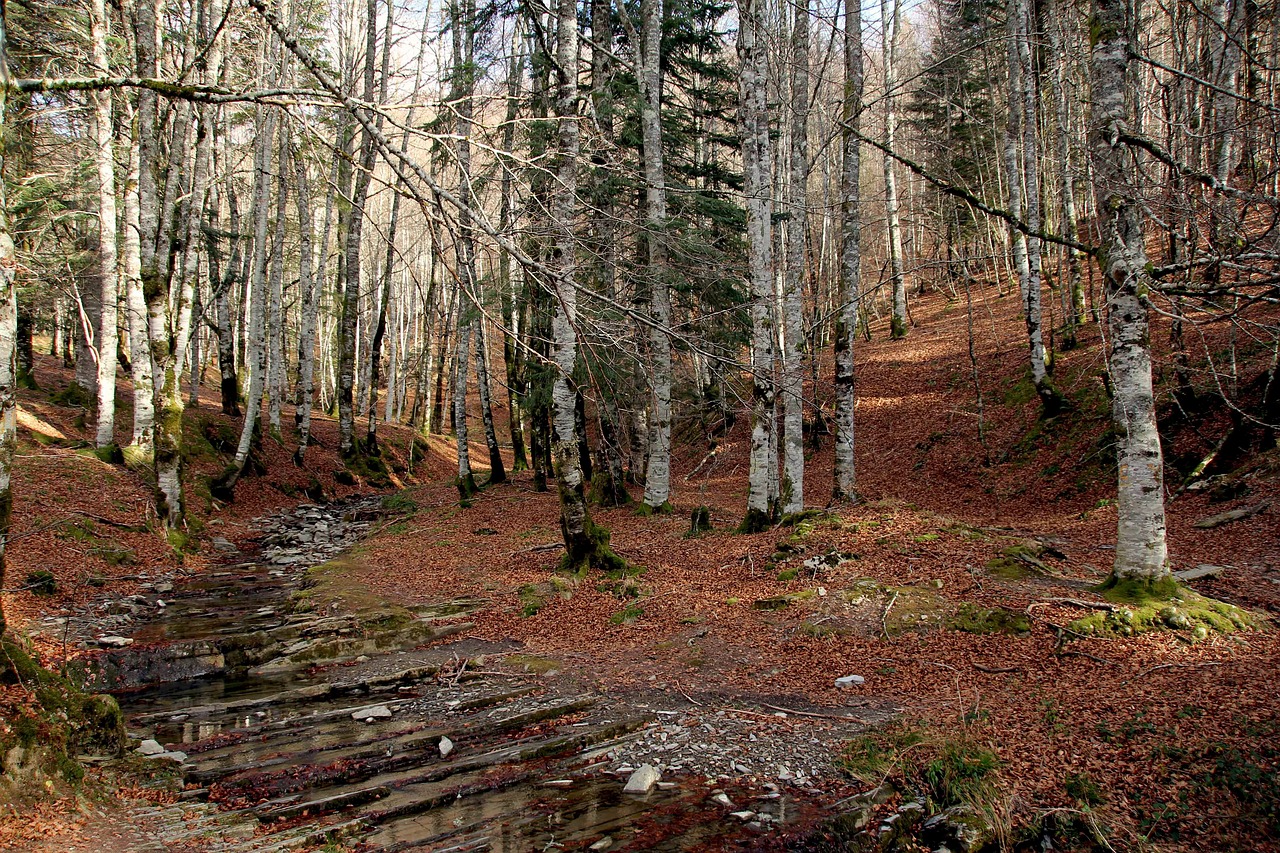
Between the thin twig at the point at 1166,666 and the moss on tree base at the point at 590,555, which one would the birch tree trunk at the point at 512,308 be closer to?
the moss on tree base at the point at 590,555

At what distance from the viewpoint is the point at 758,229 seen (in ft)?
39.0

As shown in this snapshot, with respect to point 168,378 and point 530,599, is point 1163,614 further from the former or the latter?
point 168,378

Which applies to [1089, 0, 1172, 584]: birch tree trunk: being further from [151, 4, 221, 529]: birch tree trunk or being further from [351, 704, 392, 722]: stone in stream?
[151, 4, 221, 529]: birch tree trunk

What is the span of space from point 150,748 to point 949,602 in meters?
7.91

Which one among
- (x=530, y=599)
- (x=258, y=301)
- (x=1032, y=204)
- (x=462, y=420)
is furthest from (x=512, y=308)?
(x=1032, y=204)

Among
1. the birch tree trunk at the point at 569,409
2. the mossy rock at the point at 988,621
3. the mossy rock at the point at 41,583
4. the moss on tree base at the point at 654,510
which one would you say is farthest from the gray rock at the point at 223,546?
the mossy rock at the point at 988,621

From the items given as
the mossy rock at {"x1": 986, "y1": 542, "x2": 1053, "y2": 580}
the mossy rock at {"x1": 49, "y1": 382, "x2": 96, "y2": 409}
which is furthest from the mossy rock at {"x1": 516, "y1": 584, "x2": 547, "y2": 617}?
the mossy rock at {"x1": 49, "y1": 382, "x2": 96, "y2": 409}

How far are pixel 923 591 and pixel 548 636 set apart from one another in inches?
181

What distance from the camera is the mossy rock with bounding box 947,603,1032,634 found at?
23.2 feet

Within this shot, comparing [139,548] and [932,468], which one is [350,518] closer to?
[139,548]

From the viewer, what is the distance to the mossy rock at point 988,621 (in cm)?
707

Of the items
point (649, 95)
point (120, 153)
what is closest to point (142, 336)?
point (120, 153)

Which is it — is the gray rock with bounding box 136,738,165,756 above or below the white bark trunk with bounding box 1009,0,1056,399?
below

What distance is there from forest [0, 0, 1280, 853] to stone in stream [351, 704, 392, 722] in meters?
0.05
